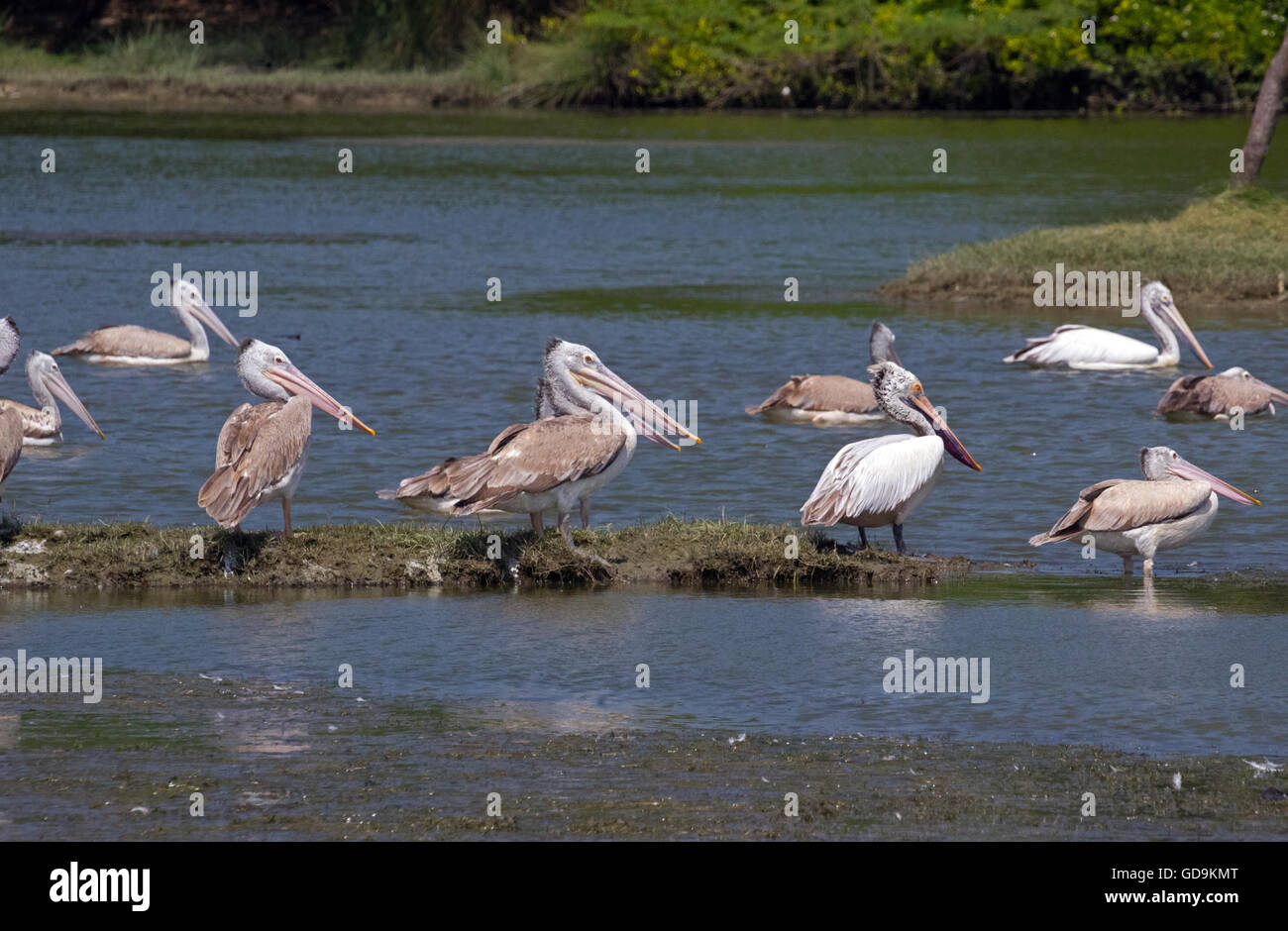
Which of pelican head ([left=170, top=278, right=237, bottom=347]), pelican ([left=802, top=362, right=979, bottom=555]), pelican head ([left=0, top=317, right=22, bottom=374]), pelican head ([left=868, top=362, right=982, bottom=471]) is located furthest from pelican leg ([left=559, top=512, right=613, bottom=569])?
pelican head ([left=170, top=278, right=237, bottom=347])

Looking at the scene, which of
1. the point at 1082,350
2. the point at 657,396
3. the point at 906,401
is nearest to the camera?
the point at 906,401

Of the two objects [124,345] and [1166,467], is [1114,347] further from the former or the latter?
[124,345]

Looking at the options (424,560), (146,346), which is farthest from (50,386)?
(424,560)

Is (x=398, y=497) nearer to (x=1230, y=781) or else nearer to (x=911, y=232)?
(x=1230, y=781)

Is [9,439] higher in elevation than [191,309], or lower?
lower

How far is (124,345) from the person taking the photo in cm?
1469

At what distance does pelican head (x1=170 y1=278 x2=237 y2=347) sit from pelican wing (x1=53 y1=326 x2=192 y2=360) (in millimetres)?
264

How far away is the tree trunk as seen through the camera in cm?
2014

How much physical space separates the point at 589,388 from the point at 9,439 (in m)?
2.48

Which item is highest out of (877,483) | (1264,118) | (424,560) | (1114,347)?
(1264,118)

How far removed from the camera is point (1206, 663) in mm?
7043

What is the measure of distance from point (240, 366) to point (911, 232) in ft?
49.3

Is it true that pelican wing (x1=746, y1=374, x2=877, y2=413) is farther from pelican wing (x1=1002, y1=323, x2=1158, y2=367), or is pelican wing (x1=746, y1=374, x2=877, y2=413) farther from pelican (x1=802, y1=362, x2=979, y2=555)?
pelican (x1=802, y1=362, x2=979, y2=555)

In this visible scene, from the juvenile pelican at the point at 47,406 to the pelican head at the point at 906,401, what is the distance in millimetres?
4521
